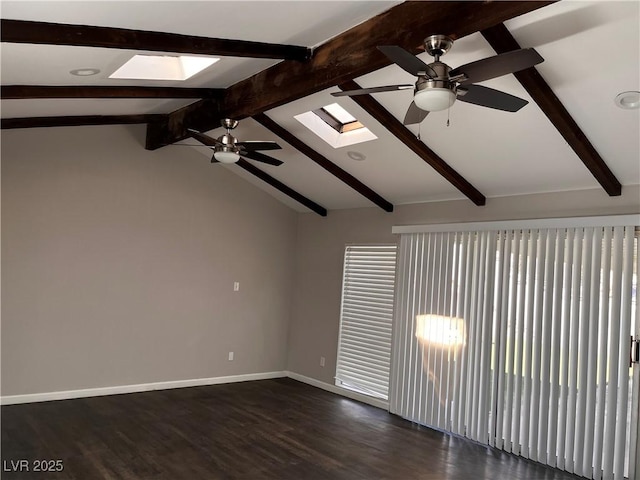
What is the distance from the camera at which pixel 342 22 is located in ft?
11.1

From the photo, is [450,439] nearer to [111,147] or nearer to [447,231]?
[447,231]

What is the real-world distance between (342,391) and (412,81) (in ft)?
13.7

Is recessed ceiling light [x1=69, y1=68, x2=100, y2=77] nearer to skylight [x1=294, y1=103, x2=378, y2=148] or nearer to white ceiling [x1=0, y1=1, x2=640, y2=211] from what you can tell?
white ceiling [x1=0, y1=1, x2=640, y2=211]

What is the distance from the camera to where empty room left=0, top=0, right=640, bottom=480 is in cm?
316

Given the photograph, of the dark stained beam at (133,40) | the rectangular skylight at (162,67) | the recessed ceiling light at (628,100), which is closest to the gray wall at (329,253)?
the recessed ceiling light at (628,100)

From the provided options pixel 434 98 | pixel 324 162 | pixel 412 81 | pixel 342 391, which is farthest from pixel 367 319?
pixel 434 98

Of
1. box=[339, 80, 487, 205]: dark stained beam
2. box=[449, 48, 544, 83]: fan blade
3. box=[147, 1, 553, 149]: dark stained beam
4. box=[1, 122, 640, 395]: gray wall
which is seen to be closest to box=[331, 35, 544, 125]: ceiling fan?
box=[449, 48, 544, 83]: fan blade

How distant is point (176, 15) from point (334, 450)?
364 cm

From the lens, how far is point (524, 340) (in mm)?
4664

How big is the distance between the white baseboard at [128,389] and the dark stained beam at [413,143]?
3.88 m

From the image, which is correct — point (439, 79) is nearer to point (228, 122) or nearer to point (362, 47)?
point (362, 47)

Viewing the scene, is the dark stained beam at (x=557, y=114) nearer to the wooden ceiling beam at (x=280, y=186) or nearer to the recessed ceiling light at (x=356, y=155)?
the recessed ceiling light at (x=356, y=155)

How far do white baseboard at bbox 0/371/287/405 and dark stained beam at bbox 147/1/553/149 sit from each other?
323 centimetres

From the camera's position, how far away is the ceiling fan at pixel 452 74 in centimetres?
250
